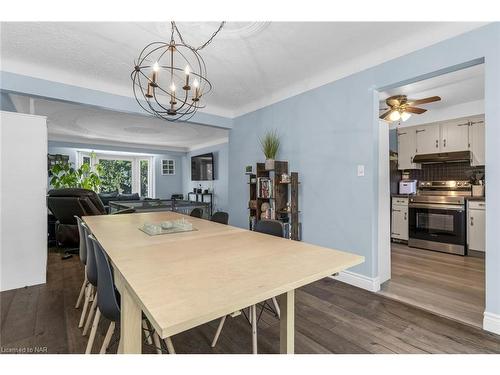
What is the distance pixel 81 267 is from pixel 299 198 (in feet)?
10.2

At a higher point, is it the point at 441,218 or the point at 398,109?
the point at 398,109

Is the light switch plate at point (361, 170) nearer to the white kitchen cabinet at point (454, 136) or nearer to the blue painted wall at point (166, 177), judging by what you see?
the white kitchen cabinet at point (454, 136)

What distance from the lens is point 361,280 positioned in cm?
270

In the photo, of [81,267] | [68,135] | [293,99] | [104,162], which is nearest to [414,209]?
[293,99]

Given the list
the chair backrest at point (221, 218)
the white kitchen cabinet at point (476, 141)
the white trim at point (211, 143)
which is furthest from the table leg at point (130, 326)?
the white trim at point (211, 143)

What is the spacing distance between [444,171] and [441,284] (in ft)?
8.76

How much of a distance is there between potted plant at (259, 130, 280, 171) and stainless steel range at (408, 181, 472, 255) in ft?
9.00

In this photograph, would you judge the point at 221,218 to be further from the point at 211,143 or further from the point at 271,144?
the point at 211,143

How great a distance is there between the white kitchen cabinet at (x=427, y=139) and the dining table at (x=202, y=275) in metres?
4.21

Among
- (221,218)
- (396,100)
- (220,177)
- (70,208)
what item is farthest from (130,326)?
(220,177)

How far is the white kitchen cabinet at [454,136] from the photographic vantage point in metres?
4.07

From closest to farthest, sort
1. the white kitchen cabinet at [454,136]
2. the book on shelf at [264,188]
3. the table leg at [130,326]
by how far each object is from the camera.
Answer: the table leg at [130,326]
the book on shelf at [264,188]
the white kitchen cabinet at [454,136]

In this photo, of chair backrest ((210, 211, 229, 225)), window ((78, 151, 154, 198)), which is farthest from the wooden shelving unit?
window ((78, 151, 154, 198))

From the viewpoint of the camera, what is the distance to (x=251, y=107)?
421 centimetres
